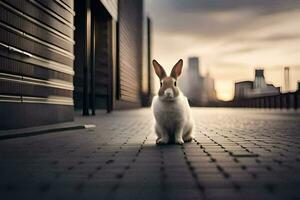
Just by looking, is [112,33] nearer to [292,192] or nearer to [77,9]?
[77,9]

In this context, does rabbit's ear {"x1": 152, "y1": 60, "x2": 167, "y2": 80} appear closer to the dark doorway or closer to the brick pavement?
the brick pavement

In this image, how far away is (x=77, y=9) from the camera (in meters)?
22.5

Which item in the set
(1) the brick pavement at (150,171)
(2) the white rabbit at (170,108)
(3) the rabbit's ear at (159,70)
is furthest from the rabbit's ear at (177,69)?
(1) the brick pavement at (150,171)

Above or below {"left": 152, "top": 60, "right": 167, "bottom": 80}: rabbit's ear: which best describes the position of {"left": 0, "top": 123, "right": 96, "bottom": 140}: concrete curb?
below

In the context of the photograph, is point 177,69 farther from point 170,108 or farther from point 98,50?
point 98,50

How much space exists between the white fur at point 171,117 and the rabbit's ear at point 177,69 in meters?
0.29

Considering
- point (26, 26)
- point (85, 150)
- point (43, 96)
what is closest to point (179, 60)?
point (85, 150)

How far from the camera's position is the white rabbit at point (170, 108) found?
5.98 meters

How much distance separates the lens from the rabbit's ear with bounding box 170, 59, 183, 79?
242 inches

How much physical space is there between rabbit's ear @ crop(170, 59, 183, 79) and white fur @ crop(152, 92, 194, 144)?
0.29 metres

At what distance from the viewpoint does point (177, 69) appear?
244 inches

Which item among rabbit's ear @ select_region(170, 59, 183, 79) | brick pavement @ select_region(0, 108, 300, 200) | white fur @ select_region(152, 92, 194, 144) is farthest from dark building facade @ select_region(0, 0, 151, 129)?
rabbit's ear @ select_region(170, 59, 183, 79)

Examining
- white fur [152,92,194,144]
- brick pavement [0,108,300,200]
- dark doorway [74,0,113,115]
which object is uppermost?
dark doorway [74,0,113,115]

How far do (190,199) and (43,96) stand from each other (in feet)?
24.2
